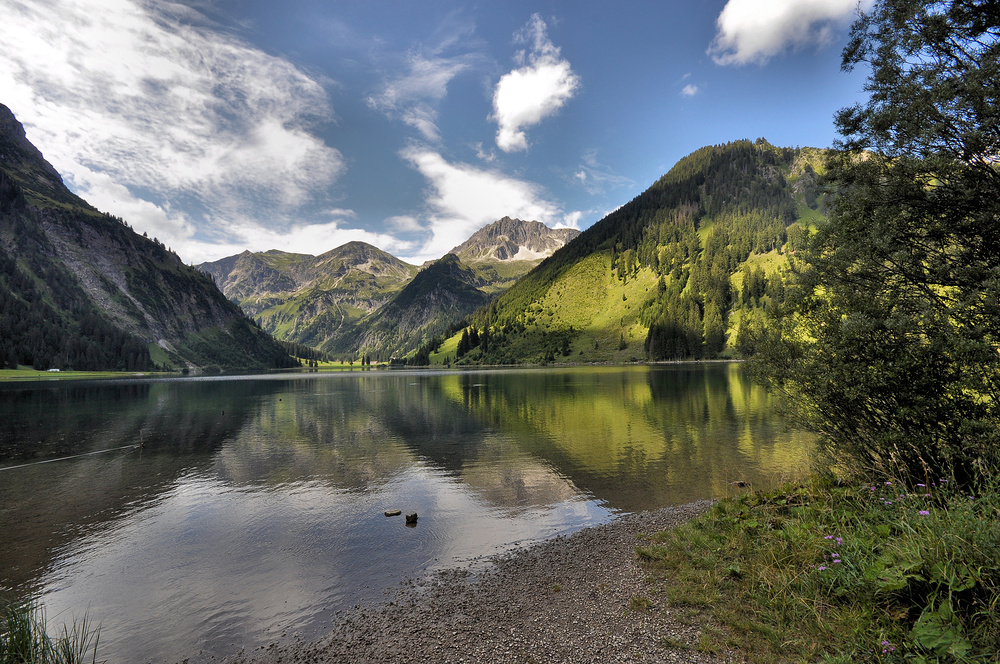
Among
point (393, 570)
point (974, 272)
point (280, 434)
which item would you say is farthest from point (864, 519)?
point (280, 434)

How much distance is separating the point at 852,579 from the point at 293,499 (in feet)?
93.3

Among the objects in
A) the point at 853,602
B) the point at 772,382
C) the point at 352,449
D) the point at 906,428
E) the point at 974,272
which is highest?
the point at 974,272

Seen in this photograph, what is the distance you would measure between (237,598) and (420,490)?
1403 cm

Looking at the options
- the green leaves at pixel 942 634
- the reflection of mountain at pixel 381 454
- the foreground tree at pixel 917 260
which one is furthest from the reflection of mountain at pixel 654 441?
the green leaves at pixel 942 634

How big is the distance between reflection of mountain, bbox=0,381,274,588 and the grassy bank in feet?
84.7

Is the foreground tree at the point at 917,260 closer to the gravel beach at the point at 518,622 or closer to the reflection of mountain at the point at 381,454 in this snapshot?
the gravel beach at the point at 518,622

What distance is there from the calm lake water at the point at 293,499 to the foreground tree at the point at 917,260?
5.24 meters

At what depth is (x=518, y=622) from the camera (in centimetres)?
1258

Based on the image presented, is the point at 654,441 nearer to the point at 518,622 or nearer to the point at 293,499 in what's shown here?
the point at 293,499

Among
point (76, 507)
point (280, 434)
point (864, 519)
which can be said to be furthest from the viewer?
point (280, 434)

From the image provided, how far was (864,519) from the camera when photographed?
1280cm

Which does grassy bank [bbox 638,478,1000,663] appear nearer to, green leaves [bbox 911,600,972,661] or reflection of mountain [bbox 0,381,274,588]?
green leaves [bbox 911,600,972,661]

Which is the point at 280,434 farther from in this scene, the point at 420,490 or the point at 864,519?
the point at 864,519

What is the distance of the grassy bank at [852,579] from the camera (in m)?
7.42
